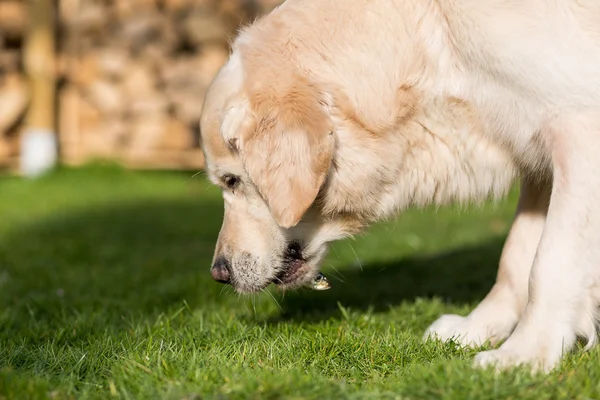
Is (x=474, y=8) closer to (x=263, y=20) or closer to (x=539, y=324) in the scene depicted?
(x=263, y=20)

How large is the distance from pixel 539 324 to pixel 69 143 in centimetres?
828

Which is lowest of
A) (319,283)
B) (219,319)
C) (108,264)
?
(108,264)

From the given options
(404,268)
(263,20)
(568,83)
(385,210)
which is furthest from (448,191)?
(404,268)

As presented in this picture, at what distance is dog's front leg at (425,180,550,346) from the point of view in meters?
2.73

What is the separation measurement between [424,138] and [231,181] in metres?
0.68

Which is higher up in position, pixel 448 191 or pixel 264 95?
pixel 264 95

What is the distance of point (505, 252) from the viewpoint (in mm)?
2869

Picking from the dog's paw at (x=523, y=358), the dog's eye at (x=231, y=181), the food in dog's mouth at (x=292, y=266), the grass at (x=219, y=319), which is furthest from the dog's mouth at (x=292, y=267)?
the dog's paw at (x=523, y=358)

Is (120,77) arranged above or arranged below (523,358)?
above

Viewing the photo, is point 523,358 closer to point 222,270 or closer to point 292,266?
point 292,266

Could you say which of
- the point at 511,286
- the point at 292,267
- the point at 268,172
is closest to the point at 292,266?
the point at 292,267

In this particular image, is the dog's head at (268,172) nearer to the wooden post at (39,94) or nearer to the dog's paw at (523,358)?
the dog's paw at (523,358)

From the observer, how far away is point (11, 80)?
9.30 metres

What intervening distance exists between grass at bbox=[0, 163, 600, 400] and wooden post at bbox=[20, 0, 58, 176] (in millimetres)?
2674
